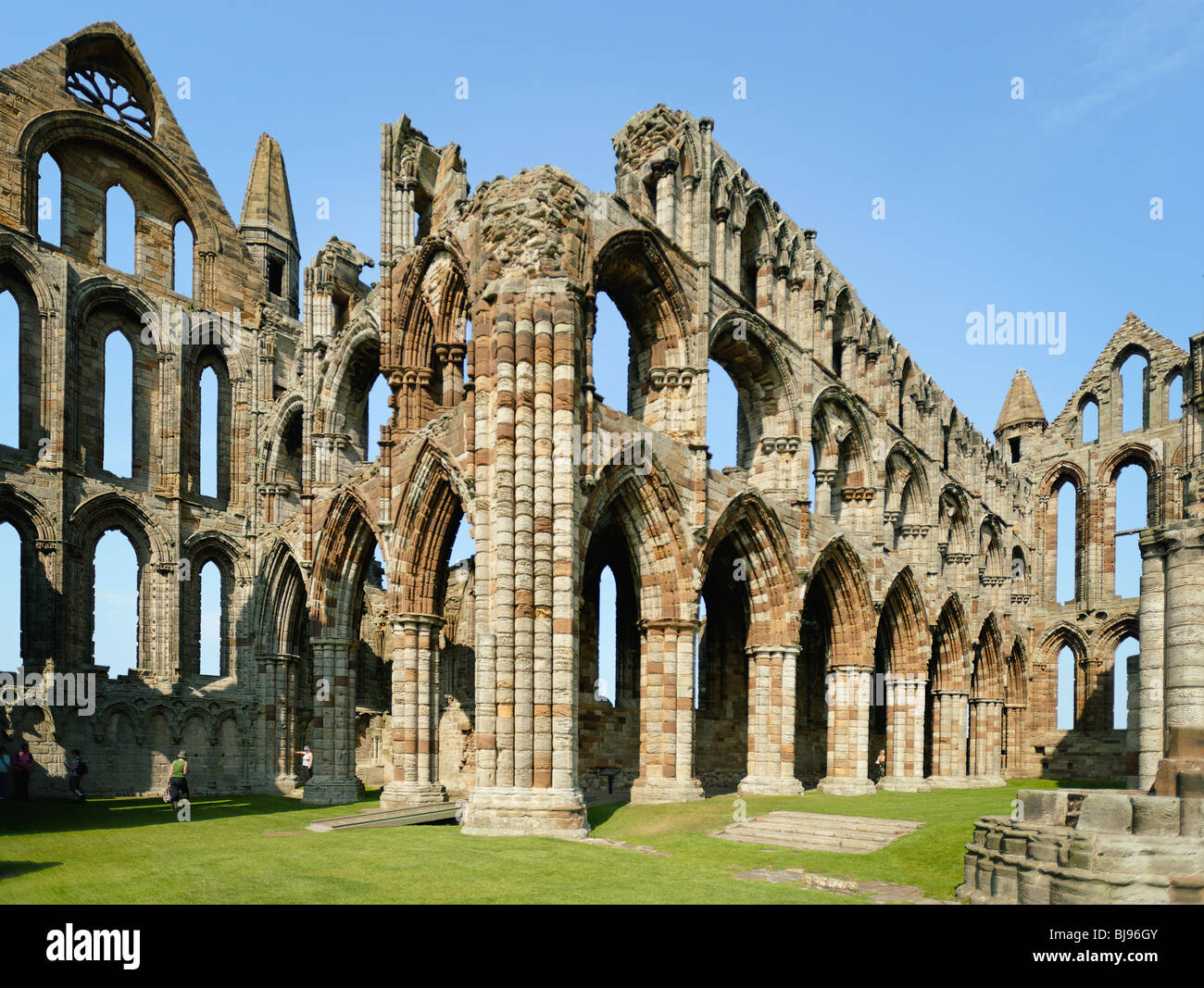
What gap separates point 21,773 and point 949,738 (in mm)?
29752

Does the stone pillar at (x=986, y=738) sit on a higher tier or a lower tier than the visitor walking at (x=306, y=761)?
lower

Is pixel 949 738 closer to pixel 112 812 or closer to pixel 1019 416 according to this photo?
pixel 1019 416

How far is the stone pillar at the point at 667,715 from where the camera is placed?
66.9ft

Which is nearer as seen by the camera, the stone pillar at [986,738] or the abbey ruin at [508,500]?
the abbey ruin at [508,500]

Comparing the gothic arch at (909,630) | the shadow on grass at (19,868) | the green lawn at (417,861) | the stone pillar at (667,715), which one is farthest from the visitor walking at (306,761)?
the gothic arch at (909,630)

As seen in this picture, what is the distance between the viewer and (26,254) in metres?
27.8

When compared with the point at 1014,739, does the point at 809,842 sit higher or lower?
higher

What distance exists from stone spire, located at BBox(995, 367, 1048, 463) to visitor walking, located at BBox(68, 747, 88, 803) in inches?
1688

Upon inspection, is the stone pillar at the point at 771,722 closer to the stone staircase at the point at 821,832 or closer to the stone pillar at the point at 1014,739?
the stone staircase at the point at 821,832

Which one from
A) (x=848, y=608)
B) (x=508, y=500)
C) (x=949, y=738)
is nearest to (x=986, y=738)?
(x=949, y=738)

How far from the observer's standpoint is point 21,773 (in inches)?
896

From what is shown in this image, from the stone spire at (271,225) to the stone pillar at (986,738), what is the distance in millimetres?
32062

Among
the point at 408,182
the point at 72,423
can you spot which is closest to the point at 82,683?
the point at 72,423
